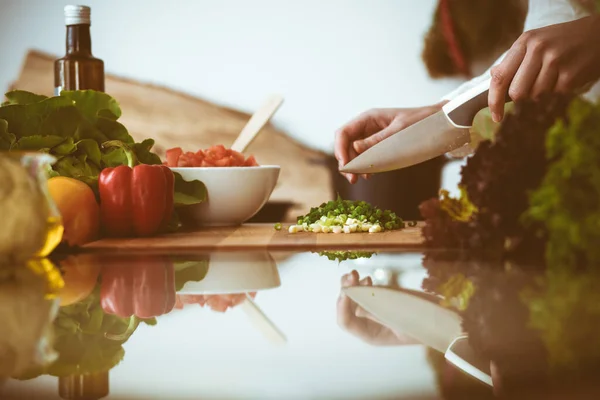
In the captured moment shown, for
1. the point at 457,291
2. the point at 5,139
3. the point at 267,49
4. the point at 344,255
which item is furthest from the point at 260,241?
the point at 267,49

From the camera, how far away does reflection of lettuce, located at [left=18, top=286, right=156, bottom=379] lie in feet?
1.31

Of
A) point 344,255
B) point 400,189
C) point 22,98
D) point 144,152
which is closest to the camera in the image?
point 344,255

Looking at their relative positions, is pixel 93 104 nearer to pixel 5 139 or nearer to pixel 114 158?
pixel 114 158

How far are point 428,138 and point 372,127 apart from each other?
341 mm

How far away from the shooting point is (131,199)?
1.20 meters

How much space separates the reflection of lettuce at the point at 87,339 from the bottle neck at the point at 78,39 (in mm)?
932

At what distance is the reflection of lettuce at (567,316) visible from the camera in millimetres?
397

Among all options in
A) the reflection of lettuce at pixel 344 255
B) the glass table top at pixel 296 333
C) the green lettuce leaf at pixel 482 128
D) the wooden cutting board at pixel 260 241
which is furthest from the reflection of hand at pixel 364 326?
the green lettuce leaf at pixel 482 128

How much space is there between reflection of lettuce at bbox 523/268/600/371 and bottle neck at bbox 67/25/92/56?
3.41 ft

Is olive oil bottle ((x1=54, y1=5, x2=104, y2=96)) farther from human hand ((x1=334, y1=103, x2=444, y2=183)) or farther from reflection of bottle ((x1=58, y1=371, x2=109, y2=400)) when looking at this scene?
reflection of bottle ((x1=58, y1=371, x2=109, y2=400))

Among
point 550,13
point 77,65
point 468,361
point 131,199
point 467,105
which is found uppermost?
point 550,13

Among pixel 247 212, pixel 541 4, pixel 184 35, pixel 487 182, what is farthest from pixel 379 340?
pixel 184 35

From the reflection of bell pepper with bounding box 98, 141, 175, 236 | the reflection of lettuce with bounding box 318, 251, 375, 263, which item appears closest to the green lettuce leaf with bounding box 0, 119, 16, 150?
the reflection of bell pepper with bounding box 98, 141, 175, 236

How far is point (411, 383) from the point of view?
36cm
